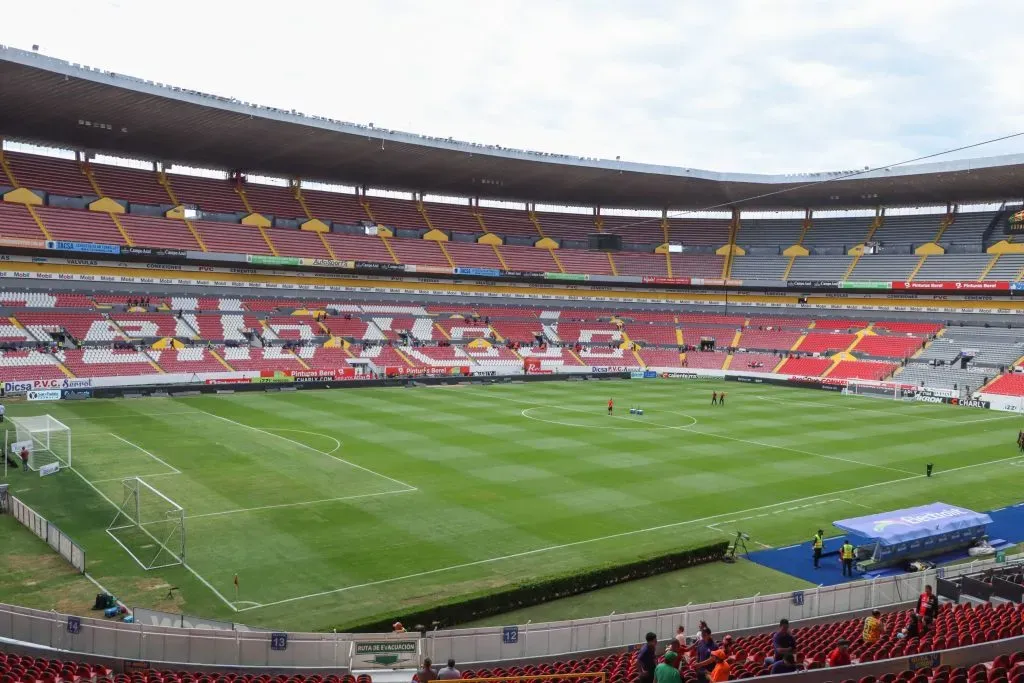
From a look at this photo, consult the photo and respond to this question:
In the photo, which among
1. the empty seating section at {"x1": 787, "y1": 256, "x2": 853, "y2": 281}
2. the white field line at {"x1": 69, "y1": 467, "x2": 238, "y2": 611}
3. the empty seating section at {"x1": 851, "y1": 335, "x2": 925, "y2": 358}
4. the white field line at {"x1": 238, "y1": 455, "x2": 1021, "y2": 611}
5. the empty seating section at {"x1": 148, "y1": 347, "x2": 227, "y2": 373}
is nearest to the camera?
the white field line at {"x1": 69, "y1": 467, "x2": 238, "y2": 611}

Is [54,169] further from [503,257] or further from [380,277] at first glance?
[503,257]

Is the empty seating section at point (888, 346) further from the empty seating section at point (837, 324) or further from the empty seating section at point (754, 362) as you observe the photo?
the empty seating section at point (754, 362)

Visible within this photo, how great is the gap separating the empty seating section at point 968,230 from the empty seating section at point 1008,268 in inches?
133

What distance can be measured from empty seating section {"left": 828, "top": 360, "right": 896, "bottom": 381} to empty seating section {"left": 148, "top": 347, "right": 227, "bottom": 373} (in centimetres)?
5189

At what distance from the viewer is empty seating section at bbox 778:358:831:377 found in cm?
6994

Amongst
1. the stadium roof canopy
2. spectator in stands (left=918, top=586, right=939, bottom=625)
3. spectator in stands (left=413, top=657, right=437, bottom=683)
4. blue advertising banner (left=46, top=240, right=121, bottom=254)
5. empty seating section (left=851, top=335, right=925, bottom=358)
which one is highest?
the stadium roof canopy

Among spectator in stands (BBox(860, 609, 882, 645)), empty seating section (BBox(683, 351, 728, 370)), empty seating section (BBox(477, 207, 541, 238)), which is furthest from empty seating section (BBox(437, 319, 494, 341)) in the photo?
spectator in stands (BBox(860, 609, 882, 645))

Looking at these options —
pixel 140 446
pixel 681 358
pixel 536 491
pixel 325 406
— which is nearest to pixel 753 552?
pixel 536 491

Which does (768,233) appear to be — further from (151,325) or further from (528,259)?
(151,325)

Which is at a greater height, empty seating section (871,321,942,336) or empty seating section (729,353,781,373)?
empty seating section (871,321,942,336)

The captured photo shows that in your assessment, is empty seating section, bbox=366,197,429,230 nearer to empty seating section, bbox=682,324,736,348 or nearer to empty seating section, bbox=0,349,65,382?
empty seating section, bbox=682,324,736,348

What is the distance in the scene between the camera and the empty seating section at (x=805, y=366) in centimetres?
6994

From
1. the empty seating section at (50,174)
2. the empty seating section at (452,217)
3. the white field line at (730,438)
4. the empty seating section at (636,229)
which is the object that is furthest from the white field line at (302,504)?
the empty seating section at (636,229)

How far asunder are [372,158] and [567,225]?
29.6m
